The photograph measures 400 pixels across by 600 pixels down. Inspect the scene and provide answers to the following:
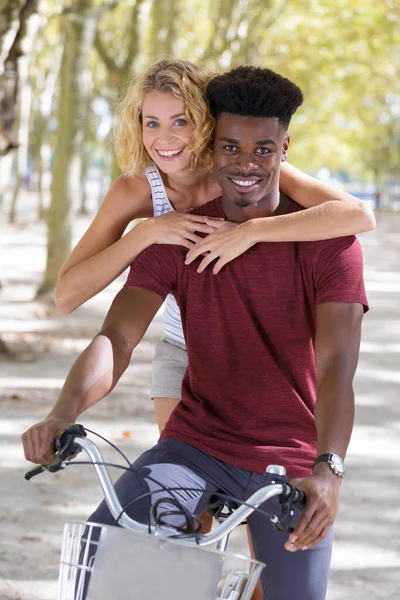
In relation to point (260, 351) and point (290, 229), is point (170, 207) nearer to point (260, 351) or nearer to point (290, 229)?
point (290, 229)

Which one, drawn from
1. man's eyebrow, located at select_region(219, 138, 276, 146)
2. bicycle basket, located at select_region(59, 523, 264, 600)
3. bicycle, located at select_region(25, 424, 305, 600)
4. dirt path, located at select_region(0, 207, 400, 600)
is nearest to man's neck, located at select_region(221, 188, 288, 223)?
man's eyebrow, located at select_region(219, 138, 276, 146)

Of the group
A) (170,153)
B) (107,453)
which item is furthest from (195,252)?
(107,453)

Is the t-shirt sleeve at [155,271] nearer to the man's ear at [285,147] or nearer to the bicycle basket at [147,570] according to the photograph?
the man's ear at [285,147]

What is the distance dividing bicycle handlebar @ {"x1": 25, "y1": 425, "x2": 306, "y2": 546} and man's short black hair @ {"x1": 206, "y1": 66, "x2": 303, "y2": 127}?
1.15m

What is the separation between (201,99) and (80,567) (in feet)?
6.24

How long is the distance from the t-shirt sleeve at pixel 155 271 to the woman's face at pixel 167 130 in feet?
1.51

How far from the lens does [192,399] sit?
10.9ft

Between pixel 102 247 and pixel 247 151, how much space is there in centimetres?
109

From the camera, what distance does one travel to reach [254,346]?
3.22m

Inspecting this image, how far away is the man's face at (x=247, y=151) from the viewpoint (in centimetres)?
321

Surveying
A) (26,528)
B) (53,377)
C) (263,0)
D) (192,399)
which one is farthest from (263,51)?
(192,399)

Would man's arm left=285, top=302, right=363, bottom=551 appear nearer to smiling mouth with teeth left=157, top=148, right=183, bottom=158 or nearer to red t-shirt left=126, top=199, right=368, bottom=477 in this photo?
red t-shirt left=126, top=199, right=368, bottom=477

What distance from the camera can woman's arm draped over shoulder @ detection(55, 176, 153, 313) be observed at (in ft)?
12.7

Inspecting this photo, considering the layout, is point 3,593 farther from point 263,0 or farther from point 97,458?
point 263,0
